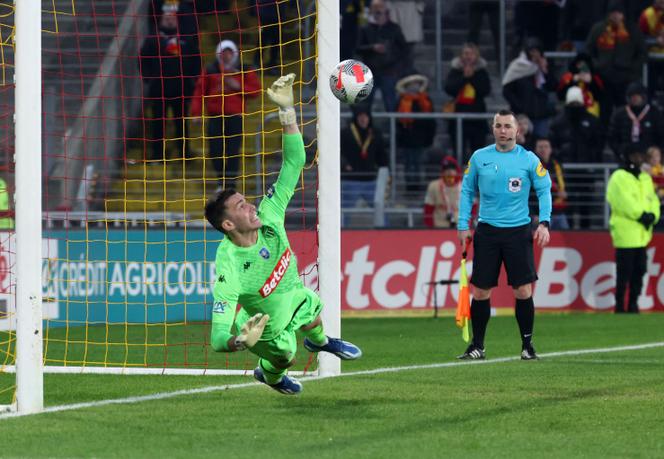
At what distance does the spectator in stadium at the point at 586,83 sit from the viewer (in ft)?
73.5

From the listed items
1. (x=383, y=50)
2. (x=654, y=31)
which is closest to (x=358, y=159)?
(x=383, y=50)

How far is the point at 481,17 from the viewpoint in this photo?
2439 cm

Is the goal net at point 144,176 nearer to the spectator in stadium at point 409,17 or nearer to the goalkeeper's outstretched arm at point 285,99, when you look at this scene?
the spectator in stadium at point 409,17

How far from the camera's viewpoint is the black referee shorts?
12.4m

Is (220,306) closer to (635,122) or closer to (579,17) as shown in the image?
(635,122)

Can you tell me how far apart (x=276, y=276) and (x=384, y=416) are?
115cm

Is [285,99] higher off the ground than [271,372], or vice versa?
[285,99]

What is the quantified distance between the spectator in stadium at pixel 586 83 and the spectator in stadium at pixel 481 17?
2.02 meters

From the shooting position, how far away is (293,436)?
777 cm

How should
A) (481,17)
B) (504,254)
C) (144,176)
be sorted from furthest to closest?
(481,17), (144,176), (504,254)

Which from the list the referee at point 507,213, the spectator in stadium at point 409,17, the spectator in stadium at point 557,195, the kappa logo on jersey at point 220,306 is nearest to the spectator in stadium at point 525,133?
the spectator in stadium at point 557,195

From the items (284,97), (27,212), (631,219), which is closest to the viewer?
(27,212)

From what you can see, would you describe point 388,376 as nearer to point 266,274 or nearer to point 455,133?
point 266,274

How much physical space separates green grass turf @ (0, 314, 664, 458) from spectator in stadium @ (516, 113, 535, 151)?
850cm
